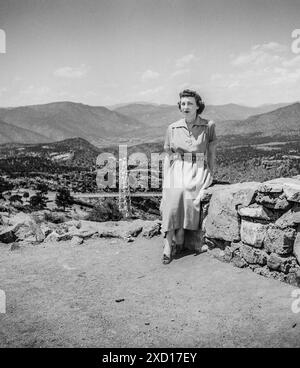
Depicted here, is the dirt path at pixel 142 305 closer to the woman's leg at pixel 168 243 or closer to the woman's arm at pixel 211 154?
the woman's leg at pixel 168 243

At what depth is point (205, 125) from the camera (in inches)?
217

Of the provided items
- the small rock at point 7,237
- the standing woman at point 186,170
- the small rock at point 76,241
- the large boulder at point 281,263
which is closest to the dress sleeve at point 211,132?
the standing woman at point 186,170

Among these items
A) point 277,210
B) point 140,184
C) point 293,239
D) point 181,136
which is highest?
point 181,136

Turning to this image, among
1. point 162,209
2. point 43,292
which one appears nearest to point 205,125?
point 162,209

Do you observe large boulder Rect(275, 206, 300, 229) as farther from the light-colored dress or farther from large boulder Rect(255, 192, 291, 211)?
the light-colored dress

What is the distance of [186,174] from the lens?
544 centimetres

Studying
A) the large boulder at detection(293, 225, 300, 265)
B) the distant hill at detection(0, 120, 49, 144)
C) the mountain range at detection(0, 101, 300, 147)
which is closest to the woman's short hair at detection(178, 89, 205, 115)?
the large boulder at detection(293, 225, 300, 265)

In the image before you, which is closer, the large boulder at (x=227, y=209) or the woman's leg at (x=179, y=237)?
the large boulder at (x=227, y=209)

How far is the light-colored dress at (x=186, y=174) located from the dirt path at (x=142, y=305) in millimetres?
556

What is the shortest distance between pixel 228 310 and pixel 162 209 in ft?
6.43

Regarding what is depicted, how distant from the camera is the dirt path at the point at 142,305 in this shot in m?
3.57

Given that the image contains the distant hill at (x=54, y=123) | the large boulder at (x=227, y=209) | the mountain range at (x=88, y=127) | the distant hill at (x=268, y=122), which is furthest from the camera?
the distant hill at (x=54, y=123)

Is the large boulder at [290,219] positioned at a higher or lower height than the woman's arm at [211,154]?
lower
